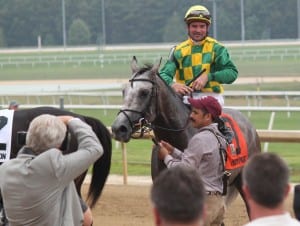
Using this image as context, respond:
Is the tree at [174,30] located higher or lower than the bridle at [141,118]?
higher

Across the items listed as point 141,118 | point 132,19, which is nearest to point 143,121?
point 141,118

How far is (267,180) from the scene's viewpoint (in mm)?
2900

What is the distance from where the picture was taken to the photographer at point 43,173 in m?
4.04

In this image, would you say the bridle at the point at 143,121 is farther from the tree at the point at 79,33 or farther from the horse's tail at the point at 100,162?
the tree at the point at 79,33

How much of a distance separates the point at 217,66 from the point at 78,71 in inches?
1550

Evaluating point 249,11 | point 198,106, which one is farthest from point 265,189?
point 249,11

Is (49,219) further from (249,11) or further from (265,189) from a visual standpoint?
(249,11)

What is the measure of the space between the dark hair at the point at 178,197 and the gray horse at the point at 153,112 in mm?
3038

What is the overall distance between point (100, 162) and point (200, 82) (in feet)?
3.10

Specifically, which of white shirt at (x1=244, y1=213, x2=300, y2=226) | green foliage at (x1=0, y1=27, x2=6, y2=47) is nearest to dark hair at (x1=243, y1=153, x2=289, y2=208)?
white shirt at (x1=244, y1=213, x2=300, y2=226)

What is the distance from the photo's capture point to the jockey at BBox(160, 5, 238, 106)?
679cm

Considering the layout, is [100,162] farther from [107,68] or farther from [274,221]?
[107,68]

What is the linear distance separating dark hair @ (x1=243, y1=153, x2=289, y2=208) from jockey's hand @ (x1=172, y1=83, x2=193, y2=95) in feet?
11.2

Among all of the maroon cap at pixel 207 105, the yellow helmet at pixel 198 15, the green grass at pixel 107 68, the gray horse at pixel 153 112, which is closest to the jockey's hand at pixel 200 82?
the gray horse at pixel 153 112
